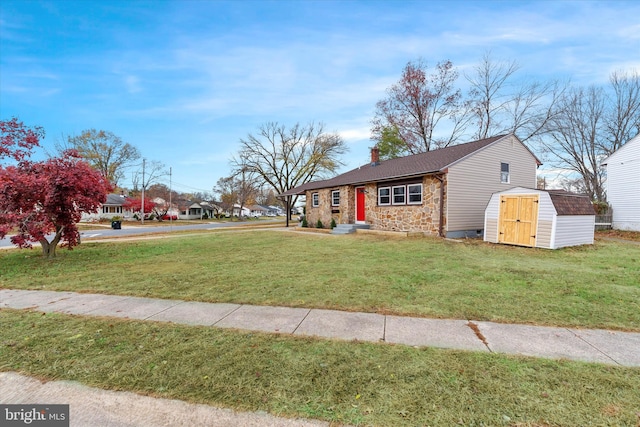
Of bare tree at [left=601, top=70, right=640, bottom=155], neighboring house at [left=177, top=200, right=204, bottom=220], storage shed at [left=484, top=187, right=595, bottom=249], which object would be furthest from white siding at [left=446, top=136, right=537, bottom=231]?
neighboring house at [left=177, top=200, right=204, bottom=220]

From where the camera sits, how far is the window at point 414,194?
503 inches

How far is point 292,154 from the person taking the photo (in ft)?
112

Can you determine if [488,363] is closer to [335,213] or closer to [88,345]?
[88,345]

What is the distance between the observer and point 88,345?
289 centimetres

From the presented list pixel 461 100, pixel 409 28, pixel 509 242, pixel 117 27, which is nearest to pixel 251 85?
pixel 117 27

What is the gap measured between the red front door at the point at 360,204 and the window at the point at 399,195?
2.59 metres

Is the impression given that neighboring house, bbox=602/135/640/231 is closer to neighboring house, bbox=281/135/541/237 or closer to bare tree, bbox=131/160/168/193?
neighboring house, bbox=281/135/541/237

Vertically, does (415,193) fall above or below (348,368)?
above

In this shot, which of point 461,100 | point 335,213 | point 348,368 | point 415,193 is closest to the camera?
point 348,368

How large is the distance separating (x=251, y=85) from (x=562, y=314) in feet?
51.8

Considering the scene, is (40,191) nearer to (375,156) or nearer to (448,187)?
(448,187)

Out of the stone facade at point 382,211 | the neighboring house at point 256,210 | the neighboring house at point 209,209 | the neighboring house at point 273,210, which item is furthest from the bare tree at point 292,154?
the neighboring house at point 273,210

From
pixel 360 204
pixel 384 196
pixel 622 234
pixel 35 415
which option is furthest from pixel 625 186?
pixel 35 415

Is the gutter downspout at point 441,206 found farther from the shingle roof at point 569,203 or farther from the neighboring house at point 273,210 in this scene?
the neighboring house at point 273,210
